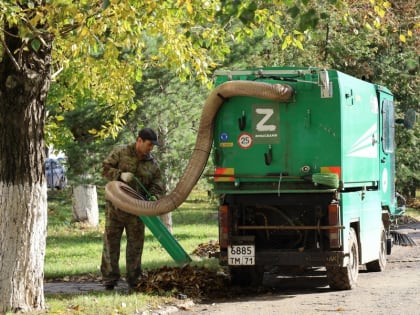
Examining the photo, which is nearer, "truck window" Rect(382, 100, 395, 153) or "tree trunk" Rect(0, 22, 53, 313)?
"tree trunk" Rect(0, 22, 53, 313)

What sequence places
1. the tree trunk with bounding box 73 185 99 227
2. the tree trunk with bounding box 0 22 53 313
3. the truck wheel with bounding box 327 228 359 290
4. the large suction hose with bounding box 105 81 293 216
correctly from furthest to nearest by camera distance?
the tree trunk with bounding box 73 185 99 227, the truck wheel with bounding box 327 228 359 290, the large suction hose with bounding box 105 81 293 216, the tree trunk with bounding box 0 22 53 313

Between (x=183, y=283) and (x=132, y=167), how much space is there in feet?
5.36

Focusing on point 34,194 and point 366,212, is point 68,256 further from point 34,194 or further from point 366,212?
point 34,194

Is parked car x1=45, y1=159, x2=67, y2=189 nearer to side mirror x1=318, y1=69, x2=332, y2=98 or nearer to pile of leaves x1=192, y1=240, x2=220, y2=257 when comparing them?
pile of leaves x1=192, y1=240, x2=220, y2=257

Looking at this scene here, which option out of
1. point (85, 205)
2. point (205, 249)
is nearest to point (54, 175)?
point (85, 205)

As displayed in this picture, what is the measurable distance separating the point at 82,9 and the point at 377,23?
3.15m

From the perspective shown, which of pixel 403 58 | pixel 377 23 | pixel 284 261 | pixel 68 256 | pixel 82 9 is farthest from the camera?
pixel 403 58

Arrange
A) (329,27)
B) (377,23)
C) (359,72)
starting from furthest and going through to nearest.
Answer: (359,72)
(329,27)
(377,23)

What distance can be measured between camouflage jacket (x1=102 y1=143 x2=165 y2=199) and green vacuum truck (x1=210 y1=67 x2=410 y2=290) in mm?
852

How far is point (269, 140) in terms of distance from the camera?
13.9 m

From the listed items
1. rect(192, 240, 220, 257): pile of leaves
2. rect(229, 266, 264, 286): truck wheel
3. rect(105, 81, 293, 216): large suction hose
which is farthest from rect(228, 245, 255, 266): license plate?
rect(192, 240, 220, 257): pile of leaves

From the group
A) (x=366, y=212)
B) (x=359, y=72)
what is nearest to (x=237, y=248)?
(x=366, y=212)

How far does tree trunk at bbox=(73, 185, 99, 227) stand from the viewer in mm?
28734

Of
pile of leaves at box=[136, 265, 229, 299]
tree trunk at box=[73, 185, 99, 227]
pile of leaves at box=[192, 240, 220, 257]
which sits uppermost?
tree trunk at box=[73, 185, 99, 227]
